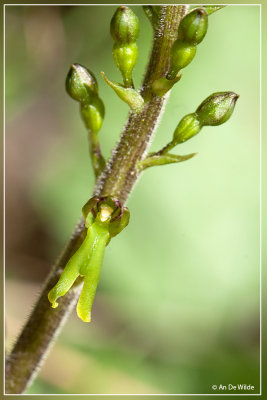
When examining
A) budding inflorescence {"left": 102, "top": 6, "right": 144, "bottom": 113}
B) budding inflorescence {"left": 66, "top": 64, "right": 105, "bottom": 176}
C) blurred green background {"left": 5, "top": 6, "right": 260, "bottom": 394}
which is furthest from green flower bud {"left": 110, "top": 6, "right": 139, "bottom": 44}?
blurred green background {"left": 5, "top": 6, "right": 260, "bottom": 394}

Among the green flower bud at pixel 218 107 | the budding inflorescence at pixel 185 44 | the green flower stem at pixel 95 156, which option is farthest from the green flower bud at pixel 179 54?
the green flower stem at pixel 95 156

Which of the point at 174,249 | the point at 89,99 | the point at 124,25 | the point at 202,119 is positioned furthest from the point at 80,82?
the point at 174,249

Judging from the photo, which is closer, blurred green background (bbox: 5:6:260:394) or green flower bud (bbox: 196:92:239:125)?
green flower bud (bbox: 196:92:239:125)

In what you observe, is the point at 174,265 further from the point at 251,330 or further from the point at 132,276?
the point at 251,330

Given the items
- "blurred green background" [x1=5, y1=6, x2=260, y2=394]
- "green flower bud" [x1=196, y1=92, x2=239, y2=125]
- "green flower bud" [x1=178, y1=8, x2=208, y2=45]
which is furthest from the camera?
"blurred green background" [x1=5, y1=6, x2=260, y2=394]

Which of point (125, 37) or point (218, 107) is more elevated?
point (125, 37)

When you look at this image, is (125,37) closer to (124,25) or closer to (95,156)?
(124,25)

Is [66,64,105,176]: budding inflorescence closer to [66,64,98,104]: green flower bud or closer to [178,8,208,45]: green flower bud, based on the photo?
[66,64,98,104]: green flower bud
